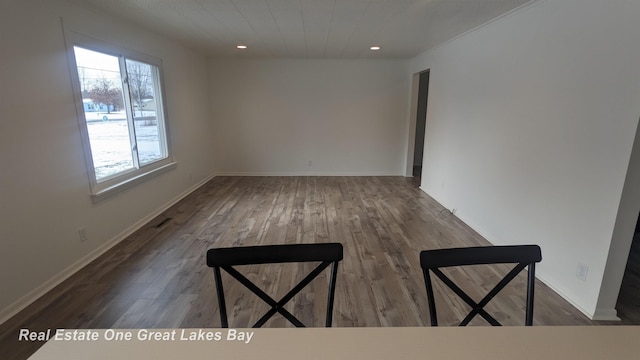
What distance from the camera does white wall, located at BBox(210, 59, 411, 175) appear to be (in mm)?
5859

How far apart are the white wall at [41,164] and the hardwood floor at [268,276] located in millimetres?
202

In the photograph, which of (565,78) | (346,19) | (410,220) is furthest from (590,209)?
(346,19)

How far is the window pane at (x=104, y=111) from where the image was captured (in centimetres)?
283

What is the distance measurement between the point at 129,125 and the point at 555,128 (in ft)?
13.9

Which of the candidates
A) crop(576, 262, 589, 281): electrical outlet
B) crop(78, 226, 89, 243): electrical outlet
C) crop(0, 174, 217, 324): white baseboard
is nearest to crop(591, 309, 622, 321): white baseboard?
crop(576, 262, 589, 281): electrical outlet

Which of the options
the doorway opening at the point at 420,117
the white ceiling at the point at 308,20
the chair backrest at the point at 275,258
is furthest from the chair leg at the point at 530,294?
the doorway opening at the point at 420,117

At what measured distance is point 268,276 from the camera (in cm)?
262

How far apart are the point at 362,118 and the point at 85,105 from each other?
4506mm

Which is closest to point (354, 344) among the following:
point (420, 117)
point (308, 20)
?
point (308, 20)

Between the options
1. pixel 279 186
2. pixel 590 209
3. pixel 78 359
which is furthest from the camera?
pixel 279 186

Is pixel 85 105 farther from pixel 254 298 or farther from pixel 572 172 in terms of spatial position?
pixel 572 172

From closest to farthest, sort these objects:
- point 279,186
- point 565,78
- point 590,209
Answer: point 590,209 → point 565,78 → point 279,186

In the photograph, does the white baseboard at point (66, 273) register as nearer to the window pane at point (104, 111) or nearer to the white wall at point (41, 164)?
the white wall at point (41, 164)

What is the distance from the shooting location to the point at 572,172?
2.20 meters
